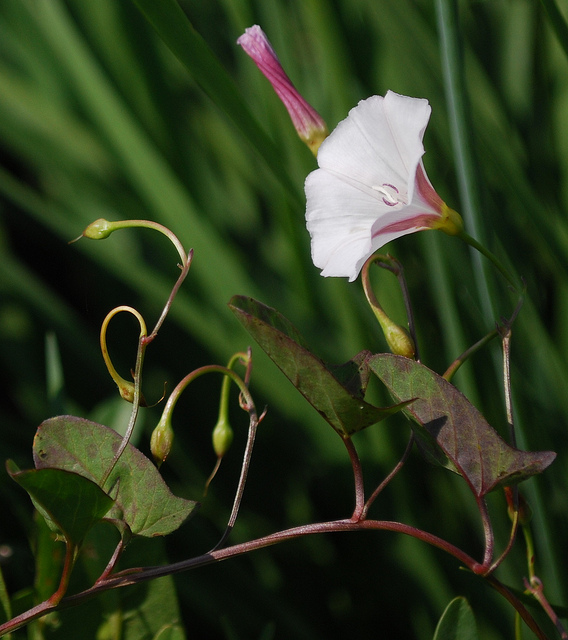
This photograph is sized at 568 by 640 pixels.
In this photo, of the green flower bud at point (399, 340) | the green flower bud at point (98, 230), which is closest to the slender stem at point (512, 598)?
the green flower bud at point (399, 340)

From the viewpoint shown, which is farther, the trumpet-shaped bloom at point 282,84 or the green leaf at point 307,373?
A: the trumpet-shaped bloom at point 282,84

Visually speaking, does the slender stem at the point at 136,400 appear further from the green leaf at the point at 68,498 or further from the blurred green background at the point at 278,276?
the blurred green background at the point at 278,276

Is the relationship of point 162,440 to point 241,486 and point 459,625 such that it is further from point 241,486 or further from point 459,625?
point 459,625

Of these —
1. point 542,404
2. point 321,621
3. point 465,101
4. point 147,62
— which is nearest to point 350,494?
point 321,621

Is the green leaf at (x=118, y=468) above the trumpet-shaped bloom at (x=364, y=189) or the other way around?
the other way around

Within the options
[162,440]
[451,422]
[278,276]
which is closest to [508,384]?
[451,422]

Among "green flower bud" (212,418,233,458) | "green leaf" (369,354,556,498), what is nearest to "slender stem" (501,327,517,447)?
"green leaf" (369,354,556,498)
